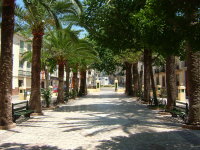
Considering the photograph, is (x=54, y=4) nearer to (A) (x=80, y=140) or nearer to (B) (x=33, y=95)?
(B) (x=33, y=95)

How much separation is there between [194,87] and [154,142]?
3450 mm

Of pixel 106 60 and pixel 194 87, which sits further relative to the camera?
pixel 106 60

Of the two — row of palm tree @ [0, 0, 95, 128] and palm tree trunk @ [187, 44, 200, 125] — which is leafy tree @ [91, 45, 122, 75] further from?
palm tree trunk @ [187, 44, 200, 125]

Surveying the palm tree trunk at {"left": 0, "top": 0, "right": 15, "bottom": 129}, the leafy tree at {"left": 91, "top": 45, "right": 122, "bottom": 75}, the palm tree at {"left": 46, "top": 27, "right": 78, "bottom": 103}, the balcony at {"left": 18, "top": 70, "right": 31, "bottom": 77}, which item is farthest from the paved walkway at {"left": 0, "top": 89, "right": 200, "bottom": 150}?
the balcony at {"left": 18, "top": 70, "right": 31, "bottom": 77}

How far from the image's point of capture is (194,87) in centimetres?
1010

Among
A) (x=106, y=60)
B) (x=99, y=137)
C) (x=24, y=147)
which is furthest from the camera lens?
(x=106, y=60)

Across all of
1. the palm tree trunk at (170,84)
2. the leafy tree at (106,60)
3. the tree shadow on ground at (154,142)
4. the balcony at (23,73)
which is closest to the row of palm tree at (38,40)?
the tree shadow on ground at (154,142)

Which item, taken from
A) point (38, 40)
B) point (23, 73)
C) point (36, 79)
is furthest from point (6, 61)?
point (23, 73)

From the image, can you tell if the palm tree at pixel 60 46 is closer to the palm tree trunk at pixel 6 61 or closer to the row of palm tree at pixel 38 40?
the row of palm tree at pixel 38 40

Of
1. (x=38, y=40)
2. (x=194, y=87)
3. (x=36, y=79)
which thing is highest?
(x=38, y=40)

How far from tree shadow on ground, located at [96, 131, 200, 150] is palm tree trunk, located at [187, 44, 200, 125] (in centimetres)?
113

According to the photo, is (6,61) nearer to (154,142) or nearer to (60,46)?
(154,142)

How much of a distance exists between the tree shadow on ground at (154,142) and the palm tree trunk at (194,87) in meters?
1.13

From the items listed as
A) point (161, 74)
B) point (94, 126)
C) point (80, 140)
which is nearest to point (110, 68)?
point (161, 74)
